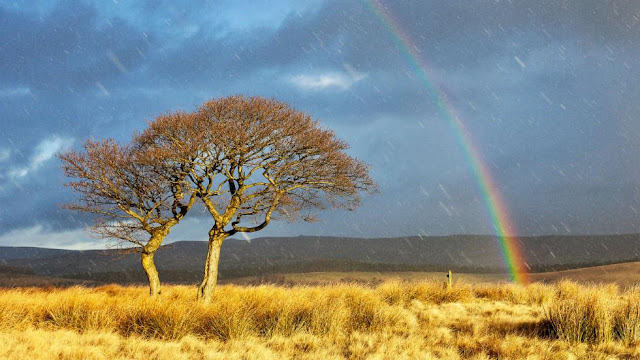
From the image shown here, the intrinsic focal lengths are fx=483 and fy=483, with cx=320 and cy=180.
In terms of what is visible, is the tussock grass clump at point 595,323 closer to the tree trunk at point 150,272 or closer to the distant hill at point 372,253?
the tree trunk at point 150,272

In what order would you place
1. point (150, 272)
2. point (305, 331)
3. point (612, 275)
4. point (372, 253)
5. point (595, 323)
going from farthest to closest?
point (372, 253)
point (612, 275)
point (150, 272)
point (305, 331)
point (595, 323)

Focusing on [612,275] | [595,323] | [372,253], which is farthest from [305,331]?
[372,253]

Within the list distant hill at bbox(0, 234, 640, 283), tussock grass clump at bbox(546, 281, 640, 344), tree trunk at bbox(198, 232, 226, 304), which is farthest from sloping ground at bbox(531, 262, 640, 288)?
distant hill at bbox(0, 234, 640, 283)

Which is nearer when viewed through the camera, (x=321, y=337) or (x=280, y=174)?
(x=321, y=337)

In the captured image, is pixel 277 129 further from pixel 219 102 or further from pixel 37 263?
pixel 37 263

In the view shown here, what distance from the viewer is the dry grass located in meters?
9.97

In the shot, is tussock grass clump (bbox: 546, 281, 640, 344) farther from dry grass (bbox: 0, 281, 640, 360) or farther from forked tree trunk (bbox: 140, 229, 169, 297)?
forked tree trunk (bbox: 140, 229, 169, 297)

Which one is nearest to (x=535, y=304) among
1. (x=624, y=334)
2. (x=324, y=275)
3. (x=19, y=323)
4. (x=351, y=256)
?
(x=624, y=334)

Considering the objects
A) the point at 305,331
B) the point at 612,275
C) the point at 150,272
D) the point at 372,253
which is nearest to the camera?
the point at 305,331

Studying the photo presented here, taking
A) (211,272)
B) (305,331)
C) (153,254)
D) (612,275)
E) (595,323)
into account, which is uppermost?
(153,254)

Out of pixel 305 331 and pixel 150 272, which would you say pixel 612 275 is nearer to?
pixel 150 272

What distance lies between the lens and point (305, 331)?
11914mm

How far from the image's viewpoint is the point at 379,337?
11.4 meters

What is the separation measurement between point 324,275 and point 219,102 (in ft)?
124
